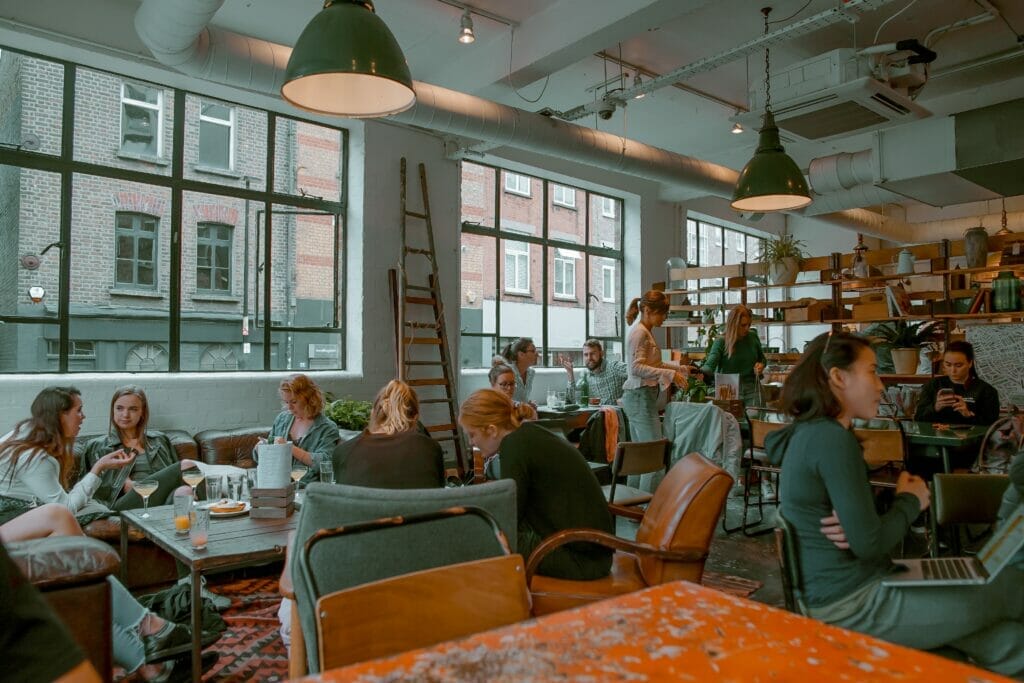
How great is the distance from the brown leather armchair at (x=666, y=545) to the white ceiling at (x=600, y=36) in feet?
11.3

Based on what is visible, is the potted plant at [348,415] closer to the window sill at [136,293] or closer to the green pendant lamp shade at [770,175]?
the window sill at [136,293]

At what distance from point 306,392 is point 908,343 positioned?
514 centimetres

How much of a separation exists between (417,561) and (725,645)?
87 centimetres

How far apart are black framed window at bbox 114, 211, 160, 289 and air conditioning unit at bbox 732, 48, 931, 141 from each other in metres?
5.00

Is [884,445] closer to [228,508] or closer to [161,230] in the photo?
[228,508]

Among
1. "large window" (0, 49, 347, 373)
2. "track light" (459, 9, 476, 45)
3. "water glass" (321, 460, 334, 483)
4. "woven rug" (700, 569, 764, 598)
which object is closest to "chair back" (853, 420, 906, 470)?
"woven rug" (700, 569, 764, 598)

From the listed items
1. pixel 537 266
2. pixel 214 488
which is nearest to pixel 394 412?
pixel 214 488

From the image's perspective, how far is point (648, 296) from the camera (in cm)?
504

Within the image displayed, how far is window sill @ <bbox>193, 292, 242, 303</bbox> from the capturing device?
20.5 feet

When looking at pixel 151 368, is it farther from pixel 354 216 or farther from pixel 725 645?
pixel 725 645

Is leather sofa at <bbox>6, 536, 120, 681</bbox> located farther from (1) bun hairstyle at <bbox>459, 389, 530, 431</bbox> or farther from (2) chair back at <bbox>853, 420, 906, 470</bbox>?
(2) chair back at <bbox>853, 420, 906, 470</bbox>

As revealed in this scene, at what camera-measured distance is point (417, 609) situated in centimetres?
142

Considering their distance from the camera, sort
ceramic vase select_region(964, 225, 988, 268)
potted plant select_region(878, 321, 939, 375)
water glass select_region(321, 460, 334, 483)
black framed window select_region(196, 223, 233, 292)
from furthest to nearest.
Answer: black framed window select_region(196, 223, 233, 292) → potted plant select_region(878, 321, 939, 375) → ceramic vase select_region(964, 225, 988, 268) → water glass select_region(321, 460, 334, 483)

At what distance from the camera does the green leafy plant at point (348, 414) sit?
A: 6.03m
